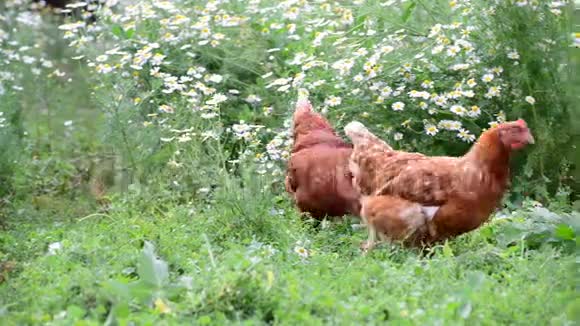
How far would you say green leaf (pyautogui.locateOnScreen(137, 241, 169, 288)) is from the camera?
183 inches

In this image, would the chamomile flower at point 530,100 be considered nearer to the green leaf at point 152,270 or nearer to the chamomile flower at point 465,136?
the chamomile flower at point 465,136

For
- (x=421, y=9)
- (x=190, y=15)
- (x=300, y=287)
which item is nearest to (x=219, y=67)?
(x=190, y=15)

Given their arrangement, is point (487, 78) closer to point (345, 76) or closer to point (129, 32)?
point (345, 76)

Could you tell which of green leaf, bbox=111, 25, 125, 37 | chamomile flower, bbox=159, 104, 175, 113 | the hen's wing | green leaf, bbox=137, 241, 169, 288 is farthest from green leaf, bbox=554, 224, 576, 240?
green leaf, bbox=111, 25, 125, 37

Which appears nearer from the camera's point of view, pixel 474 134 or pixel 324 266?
pixel 324 266

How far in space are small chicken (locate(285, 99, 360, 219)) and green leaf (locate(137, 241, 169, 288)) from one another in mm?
1540

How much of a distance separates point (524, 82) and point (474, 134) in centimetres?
47

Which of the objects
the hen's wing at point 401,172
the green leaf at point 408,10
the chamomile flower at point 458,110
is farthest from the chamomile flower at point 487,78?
the hen's wing at point 401,172

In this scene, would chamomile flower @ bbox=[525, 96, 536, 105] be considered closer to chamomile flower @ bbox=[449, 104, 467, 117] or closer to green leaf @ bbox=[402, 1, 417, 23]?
chamomile flower @ bbox=[449, 104, 467, 117]

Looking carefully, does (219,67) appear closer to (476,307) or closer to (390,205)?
(390,205)

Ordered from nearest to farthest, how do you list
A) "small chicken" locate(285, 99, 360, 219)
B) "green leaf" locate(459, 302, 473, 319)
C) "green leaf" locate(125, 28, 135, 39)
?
"green leaf" locate(459, 302, 473, 319) < "small chicken" locate(285, 99, 360, 219) < "green leaf" locate(125, 28, 135, 39)

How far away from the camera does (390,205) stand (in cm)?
548

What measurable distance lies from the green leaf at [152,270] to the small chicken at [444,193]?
4.29 ft

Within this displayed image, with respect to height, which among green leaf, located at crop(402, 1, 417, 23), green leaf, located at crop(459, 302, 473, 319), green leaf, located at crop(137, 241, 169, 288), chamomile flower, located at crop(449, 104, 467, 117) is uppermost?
green leaf, located at crop(402, 1, 417, 23)
